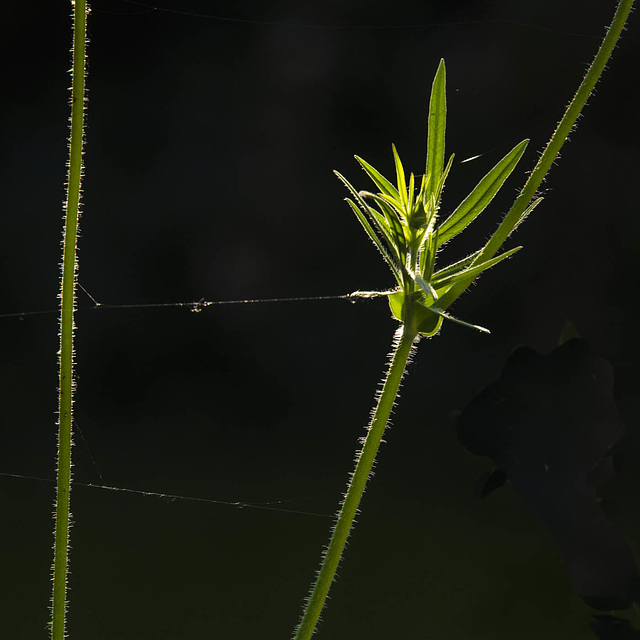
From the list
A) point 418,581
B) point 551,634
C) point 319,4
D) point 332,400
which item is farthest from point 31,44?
point 551,634

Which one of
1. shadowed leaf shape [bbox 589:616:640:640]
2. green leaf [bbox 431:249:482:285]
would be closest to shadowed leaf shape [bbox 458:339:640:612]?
shadowed leaf shape [bbox 589:616:640:640]

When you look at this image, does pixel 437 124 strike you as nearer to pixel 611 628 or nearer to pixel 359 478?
pixel 359 478

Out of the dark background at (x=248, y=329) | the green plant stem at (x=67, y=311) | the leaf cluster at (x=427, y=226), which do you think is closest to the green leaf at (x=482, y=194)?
the leaf cluster at (x=427, y=226)

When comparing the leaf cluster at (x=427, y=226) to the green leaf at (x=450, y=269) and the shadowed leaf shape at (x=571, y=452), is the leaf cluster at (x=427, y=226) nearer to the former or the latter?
the green leaf at (x=450, y=269)

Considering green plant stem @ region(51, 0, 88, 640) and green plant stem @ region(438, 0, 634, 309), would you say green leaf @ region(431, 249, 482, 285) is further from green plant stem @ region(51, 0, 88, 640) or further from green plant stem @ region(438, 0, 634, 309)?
green plant stem @ region(51, 0, 88, 640)

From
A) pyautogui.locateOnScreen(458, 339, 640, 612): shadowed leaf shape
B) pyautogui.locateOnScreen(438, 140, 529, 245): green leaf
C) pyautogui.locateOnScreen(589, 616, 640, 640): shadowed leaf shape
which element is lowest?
pyautogui.locateOnScreen(589, 616, 640, 640): shadowed leaf shape

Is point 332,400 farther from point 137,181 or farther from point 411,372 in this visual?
point 137,181
